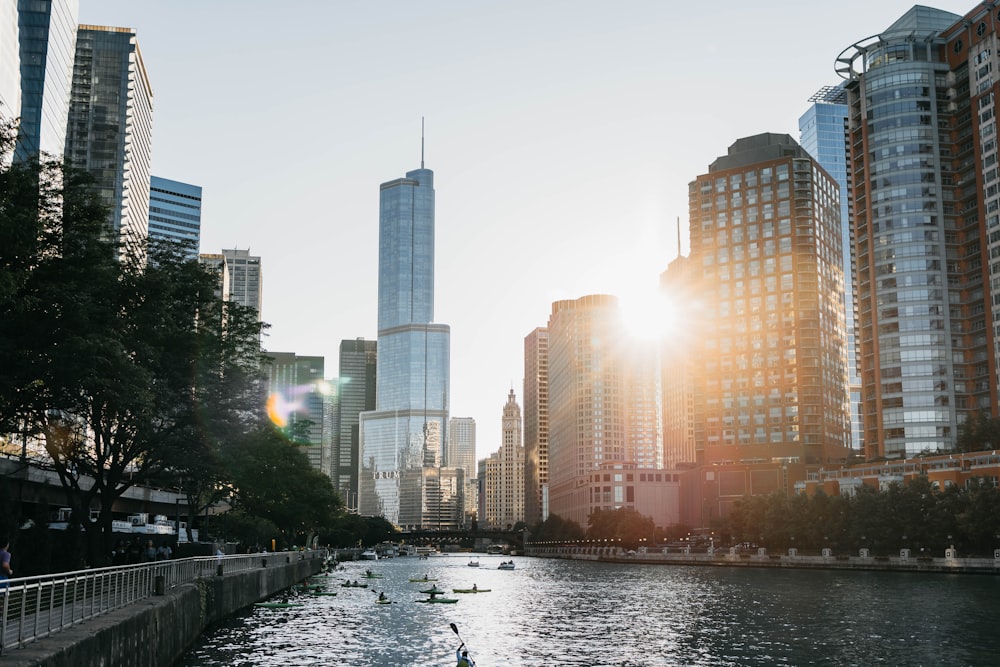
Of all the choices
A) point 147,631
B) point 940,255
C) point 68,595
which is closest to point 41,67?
point 147,631

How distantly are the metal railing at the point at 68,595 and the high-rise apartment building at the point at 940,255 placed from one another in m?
169

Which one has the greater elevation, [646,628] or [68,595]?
[68,595]

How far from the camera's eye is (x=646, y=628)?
6925cm

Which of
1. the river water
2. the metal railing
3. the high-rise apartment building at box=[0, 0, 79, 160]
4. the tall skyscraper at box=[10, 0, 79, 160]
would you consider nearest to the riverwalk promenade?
the river water

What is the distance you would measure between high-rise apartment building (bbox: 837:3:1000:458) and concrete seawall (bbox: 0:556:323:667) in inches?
5959

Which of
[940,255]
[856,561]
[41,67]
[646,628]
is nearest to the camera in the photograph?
[646,628]

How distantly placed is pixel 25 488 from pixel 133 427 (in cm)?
3410

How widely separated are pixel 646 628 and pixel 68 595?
46.6m

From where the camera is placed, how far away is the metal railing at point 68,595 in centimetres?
2597

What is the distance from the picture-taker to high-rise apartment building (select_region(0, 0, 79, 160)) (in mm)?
135000

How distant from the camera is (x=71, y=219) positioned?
1980 inches

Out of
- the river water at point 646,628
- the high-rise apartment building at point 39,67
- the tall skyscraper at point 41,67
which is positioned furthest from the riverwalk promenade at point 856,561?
the tall skyscraper at point 41,67

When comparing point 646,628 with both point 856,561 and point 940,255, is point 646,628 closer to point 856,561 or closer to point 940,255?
point 856,561

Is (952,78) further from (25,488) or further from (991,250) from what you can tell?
(25,488)
